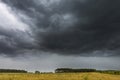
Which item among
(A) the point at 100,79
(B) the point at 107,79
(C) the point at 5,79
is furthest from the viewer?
(B) the point at 107,79

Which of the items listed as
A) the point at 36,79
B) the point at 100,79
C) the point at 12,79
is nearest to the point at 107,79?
the point at 100,79

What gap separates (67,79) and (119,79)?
86.8ft

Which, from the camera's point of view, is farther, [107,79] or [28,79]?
[107,79]

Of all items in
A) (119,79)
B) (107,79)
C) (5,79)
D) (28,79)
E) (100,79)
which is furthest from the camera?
(119,79)

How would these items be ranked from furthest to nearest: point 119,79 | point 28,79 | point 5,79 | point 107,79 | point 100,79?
point 119,79 → point 107,79 → point 100,79 → point 28,79 → point 5,79

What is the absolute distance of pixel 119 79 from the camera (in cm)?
8812

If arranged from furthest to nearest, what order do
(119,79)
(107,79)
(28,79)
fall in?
(119,79)
(107,79)
(28,79)

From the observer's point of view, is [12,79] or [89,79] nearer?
[12,79]

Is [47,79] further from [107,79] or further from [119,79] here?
[119,79]

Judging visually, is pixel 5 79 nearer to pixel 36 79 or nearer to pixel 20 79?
pixel 20 79

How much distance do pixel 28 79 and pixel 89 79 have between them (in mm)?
17288

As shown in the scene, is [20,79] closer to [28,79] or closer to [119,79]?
[28,79]

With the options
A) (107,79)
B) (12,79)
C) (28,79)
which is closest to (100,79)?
(107,79)

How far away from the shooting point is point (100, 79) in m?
76.2
